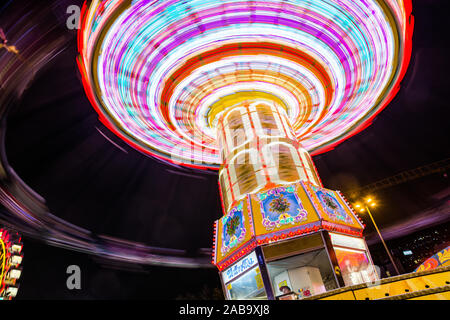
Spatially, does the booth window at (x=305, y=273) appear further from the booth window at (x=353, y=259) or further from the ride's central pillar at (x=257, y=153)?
the ride's central pillar at (x=257, y=153)

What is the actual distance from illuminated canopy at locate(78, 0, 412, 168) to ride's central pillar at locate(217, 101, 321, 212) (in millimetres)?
1351

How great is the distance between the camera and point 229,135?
12305mm

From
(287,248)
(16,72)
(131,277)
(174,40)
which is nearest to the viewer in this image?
(287,248)

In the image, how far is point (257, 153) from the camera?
1105cm

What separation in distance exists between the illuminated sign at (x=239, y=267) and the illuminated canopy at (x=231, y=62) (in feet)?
23.1

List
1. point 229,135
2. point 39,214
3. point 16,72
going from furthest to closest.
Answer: point 39,214
point 229,135
point 16,72

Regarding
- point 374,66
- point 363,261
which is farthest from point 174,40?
point 363,261

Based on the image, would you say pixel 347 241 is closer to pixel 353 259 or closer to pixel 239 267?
pixel 353 259

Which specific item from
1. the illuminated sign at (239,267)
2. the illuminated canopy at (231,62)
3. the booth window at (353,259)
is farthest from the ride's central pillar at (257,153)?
the booth window at (353,259)

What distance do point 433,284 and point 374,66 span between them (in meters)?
9.70

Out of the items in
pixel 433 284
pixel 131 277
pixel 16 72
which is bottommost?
pixel 433 284

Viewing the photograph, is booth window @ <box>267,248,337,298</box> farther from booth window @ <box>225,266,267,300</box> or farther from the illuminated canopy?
the illuminated canopy

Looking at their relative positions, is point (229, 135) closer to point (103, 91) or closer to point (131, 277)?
point (103, 91)

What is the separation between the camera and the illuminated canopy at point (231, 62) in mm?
10000
